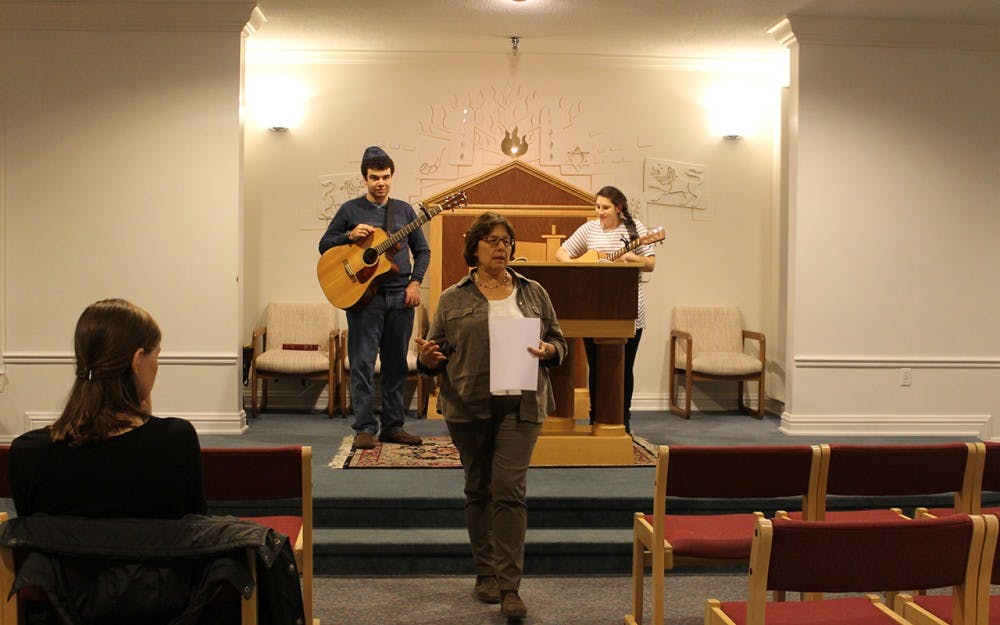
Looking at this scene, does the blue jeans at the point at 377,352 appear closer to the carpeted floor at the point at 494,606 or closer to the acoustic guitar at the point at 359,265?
the acoustic guitar at the point at 359,265

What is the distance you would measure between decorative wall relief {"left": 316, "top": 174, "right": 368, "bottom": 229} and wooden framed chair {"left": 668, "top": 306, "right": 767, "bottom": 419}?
2730 mm

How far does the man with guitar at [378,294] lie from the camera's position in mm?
5793

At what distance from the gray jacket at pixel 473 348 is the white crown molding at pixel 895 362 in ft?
12.2

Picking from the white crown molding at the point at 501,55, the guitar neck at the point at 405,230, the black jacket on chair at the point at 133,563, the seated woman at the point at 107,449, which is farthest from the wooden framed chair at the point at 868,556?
the white crown molding at the point at 501,55

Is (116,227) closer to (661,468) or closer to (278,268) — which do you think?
(278,268)

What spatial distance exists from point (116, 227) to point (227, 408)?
142 centimetres

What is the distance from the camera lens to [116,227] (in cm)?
682

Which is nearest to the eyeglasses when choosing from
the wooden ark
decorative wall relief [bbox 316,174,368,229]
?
the wooden ark

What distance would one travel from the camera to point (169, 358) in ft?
22.4

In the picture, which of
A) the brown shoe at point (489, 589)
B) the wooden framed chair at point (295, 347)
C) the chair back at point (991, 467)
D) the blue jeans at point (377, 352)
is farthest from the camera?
the wooden framed chair at point (295, 347)

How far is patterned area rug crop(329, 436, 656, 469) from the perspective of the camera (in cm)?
560

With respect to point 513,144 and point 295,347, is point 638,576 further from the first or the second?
point 513,144

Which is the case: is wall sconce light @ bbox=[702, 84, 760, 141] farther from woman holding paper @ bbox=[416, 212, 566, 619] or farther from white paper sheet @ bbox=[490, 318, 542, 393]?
white paper sheet @ bbox=[490, 318, 542, 393]

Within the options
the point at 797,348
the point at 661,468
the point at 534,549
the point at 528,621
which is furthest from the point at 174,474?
the point at 797,348
